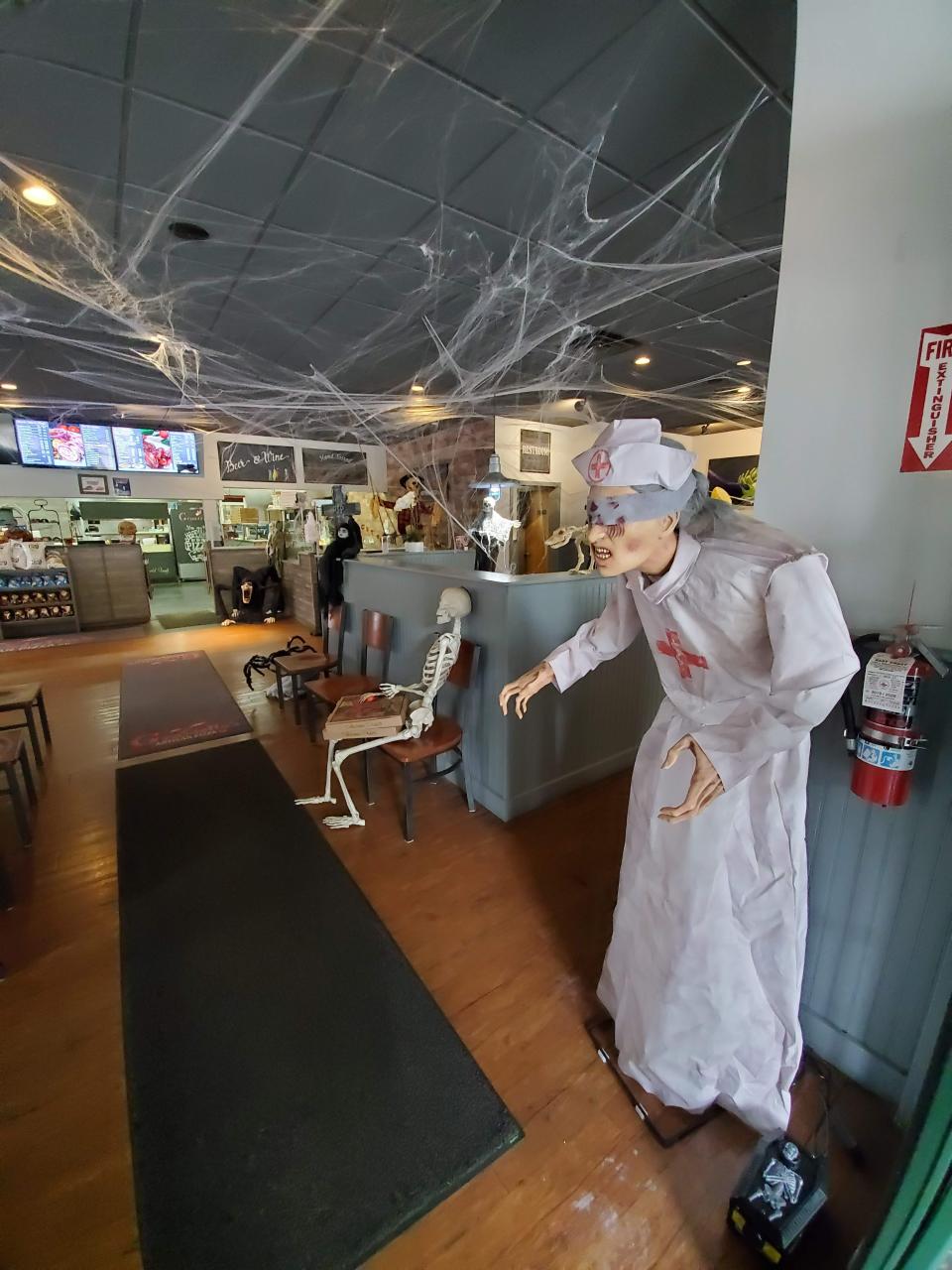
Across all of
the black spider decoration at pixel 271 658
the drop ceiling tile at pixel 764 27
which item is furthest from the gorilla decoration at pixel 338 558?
the drop ceiling tile at pixel 764 27

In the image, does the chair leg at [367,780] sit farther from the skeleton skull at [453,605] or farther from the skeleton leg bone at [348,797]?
the skeleton skull at [453,605]

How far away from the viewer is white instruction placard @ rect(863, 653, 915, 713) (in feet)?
2.85

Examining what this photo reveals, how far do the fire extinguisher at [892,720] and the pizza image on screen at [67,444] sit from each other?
314 inches

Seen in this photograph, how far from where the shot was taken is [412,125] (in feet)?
5.36

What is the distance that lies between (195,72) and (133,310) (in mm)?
1994

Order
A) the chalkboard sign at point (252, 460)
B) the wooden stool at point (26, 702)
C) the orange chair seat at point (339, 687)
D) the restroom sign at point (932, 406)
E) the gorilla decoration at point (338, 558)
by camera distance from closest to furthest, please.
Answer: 1. the restroom sign at point (932, 406)
2. the wooden stool at point (26, 702)
3. the orange chair seat at point (339, 687)
4. the gorilla decoration at point (338, 558)
5. the chalkboard sign at point (252, 460)

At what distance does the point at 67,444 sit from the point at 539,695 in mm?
7048

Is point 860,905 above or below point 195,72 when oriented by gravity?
below

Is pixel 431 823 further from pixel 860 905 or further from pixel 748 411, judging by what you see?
pixel 748 411

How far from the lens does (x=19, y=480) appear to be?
593 centimetres

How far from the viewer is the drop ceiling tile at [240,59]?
49.8 inches

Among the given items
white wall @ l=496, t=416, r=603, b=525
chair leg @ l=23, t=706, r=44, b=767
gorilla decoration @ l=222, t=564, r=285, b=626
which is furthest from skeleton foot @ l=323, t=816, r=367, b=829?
gorilla decoration @ l=222, t=564, r=285, b=626

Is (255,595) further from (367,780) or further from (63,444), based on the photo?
(367,780)

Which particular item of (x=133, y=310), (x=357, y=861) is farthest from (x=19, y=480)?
(x=357, y=861)
